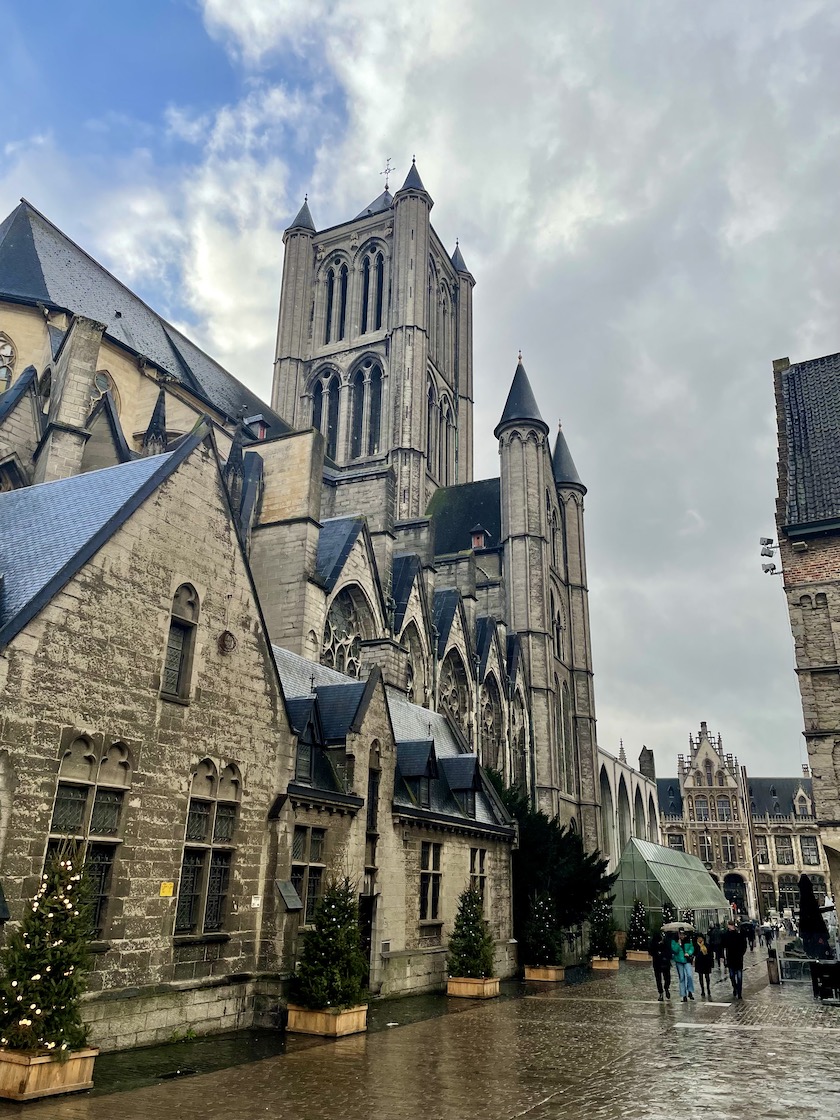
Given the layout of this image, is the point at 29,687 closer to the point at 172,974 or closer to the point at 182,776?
the point at 182,776

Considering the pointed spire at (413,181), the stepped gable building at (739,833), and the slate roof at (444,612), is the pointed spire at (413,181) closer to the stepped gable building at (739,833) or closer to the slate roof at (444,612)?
the slate roof at (444,612)

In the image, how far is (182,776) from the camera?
1239 centimetres

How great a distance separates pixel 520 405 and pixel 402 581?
71.4ft

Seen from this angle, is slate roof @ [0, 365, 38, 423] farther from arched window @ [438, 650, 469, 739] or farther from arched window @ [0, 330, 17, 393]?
arched window @ [438, 650, 469, 739]

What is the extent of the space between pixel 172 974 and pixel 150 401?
2545cm

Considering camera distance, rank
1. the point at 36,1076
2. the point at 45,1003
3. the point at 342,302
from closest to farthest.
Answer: the point at 36,1076
the point at 45,1003
the point at 342,302

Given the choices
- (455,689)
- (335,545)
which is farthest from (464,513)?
(335,545)

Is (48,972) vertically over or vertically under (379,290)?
under

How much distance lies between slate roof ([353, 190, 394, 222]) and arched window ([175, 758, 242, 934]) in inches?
2377

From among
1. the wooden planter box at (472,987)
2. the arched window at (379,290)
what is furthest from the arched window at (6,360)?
the arched window at (379,290)

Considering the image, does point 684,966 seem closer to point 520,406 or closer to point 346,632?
point 346,632

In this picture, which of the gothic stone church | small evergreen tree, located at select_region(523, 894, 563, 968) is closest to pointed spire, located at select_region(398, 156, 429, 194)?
the gothic stone church

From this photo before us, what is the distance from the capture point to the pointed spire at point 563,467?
5931 centimetres

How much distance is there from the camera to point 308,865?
1504 centimetres
